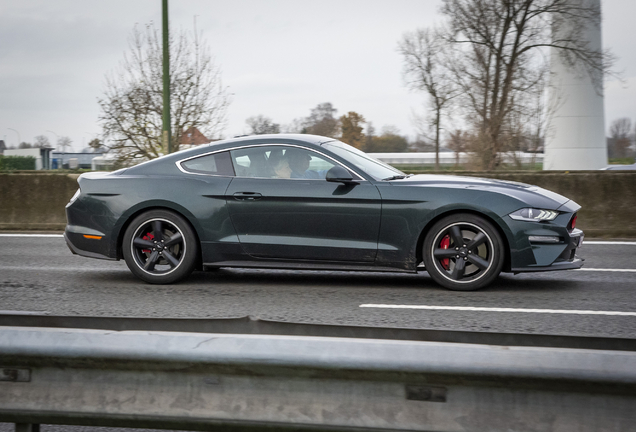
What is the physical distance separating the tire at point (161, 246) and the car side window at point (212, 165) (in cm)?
51

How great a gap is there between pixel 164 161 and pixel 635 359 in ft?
18.7

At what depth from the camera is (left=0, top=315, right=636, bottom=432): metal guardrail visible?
1.70m

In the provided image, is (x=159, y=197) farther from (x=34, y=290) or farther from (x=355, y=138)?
(x=355, y=138)

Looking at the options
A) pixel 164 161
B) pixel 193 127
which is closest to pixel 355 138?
pixel 193 127

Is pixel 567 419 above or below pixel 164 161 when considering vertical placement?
below

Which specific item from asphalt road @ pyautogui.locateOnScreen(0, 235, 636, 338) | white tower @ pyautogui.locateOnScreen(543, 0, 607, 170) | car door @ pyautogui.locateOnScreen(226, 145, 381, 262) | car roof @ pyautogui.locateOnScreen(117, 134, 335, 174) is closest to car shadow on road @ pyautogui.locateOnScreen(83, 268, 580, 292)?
asphalt road @ pyautogui.locateOnScreen(0, 235, 636, 338)

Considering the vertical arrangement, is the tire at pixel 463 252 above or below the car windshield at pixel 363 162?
below

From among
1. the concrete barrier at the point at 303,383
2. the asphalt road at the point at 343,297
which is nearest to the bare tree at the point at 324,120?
the asphalt road at the point at 343,297

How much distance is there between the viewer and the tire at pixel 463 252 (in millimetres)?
5957

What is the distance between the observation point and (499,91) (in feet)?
67.9

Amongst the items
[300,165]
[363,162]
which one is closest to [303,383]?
[300,165]

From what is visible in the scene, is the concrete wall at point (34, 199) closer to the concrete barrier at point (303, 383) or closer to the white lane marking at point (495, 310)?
the white lane marking at point (495, 310)

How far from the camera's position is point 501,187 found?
616cm

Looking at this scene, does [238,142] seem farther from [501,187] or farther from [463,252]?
[501,187]
